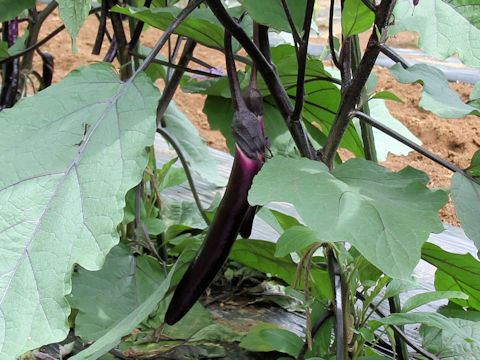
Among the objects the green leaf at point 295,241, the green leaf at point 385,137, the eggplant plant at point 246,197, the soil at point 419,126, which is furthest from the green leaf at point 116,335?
the soil at point 419,126

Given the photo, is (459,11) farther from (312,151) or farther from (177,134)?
(177,134)

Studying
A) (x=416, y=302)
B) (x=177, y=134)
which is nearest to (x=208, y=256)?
(x=416, y=302)

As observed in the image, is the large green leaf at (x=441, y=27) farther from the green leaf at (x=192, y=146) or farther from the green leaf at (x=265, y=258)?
the green leaf at (x=192, y=146)

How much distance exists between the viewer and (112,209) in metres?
0.55

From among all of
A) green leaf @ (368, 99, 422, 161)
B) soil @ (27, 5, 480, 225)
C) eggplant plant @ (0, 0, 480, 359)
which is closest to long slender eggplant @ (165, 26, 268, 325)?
eggplant plant @ (0, 0, 480, 359)

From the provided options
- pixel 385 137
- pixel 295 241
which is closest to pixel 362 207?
pixel 295 241

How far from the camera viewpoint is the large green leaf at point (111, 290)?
2.58 ft

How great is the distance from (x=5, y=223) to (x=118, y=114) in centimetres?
16

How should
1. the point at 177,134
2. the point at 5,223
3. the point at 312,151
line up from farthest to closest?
the point at 177,134
the point at 312,151
the point at 5,223

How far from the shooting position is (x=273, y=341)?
0.78 metres

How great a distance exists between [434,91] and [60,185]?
14.5 inches

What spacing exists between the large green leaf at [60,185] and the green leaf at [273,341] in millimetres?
332

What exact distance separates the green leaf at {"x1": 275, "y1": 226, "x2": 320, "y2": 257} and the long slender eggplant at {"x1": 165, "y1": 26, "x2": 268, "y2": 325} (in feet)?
0.18

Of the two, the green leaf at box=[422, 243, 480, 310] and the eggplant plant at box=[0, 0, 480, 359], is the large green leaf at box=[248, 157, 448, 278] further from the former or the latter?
the green leaf at box=[422, 243, 480, 310]
